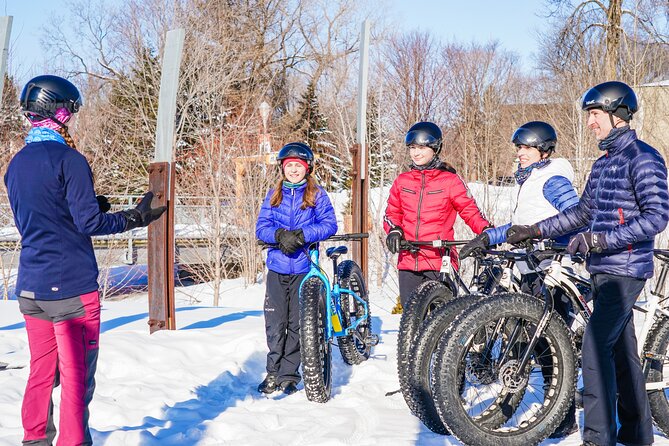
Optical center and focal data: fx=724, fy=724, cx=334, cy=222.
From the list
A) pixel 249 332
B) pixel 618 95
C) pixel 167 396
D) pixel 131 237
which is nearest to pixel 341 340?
pixel 249 332

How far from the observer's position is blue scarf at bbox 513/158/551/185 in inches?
190

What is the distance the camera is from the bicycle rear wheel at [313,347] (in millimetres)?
4992

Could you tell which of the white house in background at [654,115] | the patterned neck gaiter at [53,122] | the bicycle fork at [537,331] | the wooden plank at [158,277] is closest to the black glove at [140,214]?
the patterned neck gaiter at [53,122]

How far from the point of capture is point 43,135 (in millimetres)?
3375

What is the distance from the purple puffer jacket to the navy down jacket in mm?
2163

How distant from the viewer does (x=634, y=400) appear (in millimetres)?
3805

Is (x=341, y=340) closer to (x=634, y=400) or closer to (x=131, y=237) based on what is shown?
(x=634, y=400)

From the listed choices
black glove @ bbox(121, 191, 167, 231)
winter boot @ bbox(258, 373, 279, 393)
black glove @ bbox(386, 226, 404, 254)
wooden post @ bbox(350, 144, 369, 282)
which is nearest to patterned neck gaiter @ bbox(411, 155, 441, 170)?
black glove @ bbox(386, 226, 404, 254)

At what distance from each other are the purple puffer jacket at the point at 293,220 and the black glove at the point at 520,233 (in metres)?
1.65

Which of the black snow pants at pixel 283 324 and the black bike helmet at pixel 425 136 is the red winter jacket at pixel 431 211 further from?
the black snow pants at pixel 283 324

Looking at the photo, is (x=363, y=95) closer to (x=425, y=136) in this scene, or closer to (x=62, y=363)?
(x=425, y=136)

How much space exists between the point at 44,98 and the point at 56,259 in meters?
0.76

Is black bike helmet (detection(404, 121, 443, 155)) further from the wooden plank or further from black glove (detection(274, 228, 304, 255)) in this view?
the wooden plank

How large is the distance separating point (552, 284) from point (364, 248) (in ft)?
15.8
